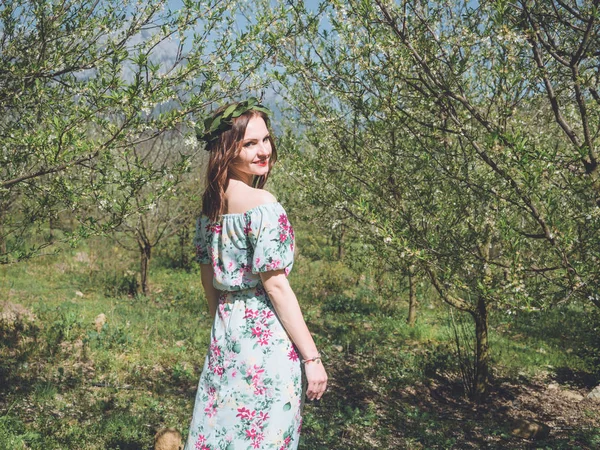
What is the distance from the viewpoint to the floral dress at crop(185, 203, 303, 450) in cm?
241

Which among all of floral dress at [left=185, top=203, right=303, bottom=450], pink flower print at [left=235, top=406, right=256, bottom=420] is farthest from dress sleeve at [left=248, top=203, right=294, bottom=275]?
pink flower print at [left=235, top=406, right=256, bottom=420]

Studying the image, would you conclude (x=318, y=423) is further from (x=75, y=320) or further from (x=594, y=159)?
(x=75, y=320)

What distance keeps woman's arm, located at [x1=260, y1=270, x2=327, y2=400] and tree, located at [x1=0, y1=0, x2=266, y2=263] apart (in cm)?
144

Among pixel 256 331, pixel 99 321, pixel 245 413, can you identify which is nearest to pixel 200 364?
pixel 99 321

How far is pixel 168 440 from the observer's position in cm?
439

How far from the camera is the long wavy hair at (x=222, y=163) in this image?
2557 millimetres

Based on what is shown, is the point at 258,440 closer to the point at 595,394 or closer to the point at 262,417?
the point at 262,417

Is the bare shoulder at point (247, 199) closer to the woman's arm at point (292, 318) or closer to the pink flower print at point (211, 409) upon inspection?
the woman's arm at point (292, 318)

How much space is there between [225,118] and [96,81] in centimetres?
123

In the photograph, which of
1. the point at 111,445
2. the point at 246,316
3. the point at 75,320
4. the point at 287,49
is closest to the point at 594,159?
the point at 246,316

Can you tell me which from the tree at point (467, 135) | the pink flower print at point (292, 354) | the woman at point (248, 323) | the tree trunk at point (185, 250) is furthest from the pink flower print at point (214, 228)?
the tree trunk at point (185, 250)

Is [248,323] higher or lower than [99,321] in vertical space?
higher

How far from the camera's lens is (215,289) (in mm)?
2773

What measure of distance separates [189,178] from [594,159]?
35.0ft
